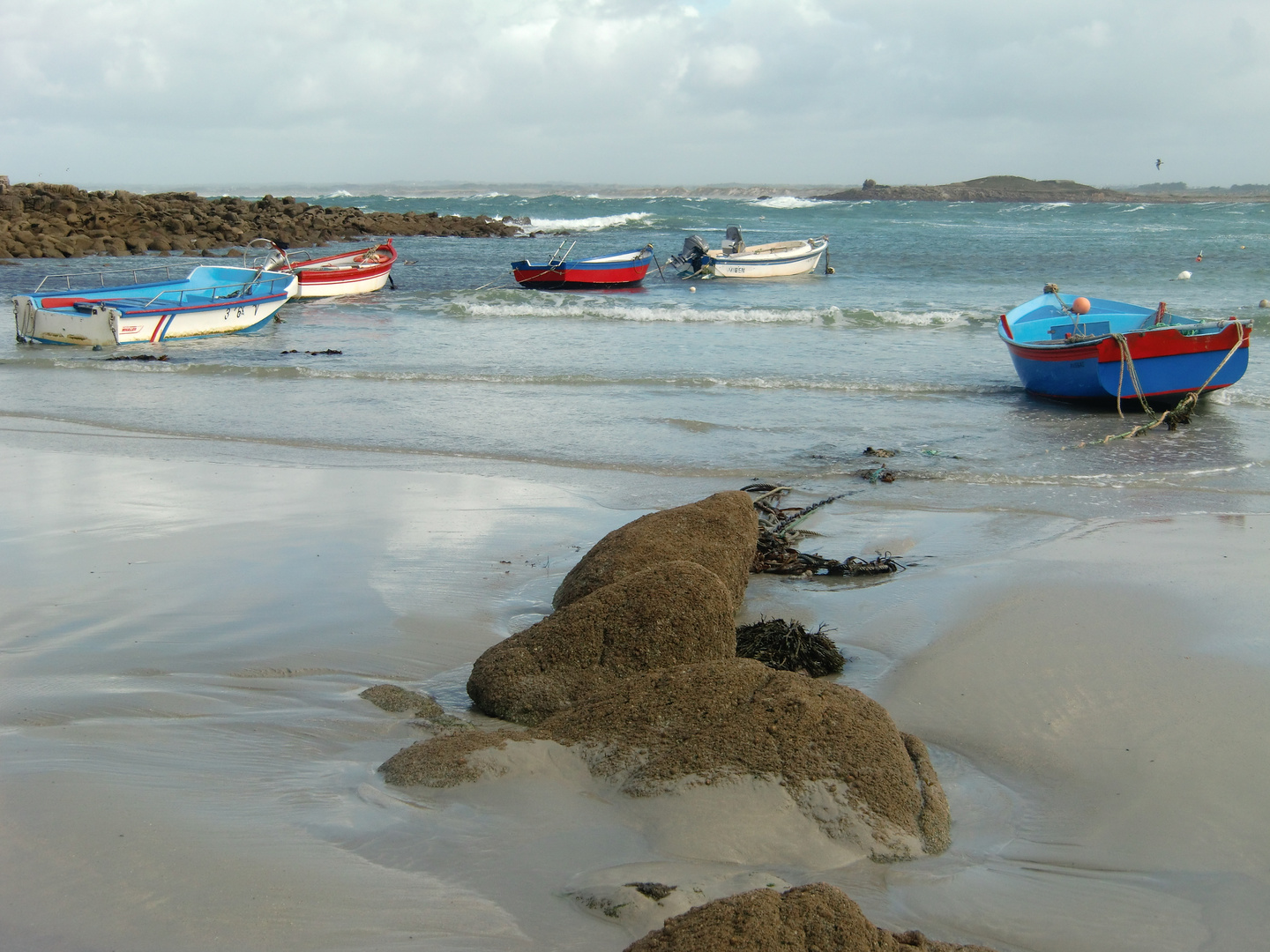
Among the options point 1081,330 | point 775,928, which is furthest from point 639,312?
point 775,928

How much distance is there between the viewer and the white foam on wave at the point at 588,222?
5925cm

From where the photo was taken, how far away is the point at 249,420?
11.5 m

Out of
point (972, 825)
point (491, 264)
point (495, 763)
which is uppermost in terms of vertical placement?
point (491, 264)

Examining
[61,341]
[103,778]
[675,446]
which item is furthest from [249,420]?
[103,778]

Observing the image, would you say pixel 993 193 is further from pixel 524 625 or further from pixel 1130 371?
pixel 524 625

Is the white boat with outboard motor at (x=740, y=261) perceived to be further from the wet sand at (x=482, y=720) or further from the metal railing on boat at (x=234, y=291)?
the wet sand at (x=482, y=720)

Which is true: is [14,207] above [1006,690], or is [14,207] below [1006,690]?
above

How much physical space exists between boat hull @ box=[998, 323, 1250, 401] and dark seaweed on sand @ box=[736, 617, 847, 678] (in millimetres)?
8963

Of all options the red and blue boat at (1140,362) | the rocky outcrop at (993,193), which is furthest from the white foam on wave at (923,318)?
the rocky outcrop at (993,193)

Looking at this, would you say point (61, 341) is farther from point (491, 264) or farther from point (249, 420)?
point (491, 264)

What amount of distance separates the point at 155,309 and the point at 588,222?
48855mm

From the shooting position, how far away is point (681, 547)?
5145mm

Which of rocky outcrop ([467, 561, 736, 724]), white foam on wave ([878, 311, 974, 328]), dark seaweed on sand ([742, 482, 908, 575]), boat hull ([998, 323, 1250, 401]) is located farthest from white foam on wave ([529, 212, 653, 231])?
rocky outcrop ([467, 561, 736, 724])

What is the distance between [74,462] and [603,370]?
7.87 metres
